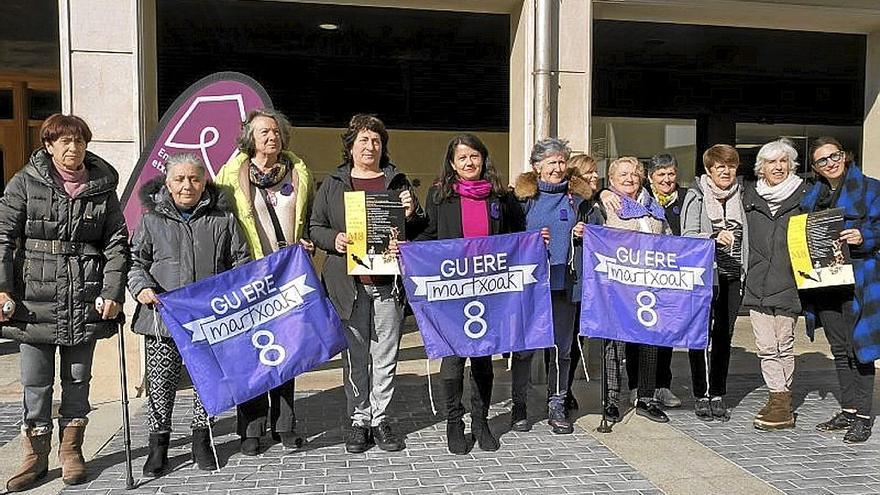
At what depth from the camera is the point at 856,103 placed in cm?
1315

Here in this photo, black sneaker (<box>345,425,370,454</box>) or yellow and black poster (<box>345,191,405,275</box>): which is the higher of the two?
yellow and black poster (<box>345,191,405,275</box>)

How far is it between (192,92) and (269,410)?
2559mm

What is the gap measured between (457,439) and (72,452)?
2417 mm

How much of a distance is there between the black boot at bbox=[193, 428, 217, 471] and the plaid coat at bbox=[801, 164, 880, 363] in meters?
4.46

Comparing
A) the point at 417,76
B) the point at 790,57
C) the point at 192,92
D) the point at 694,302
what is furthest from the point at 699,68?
the point at 192,92

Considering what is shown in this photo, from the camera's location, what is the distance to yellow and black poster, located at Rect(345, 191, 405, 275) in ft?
16.9

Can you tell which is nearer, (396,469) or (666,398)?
(396,469)

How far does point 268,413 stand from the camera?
5.56 meters

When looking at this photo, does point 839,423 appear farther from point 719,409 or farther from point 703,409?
point 703,409

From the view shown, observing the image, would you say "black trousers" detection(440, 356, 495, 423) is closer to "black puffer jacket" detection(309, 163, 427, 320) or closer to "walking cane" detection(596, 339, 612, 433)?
"black puffer jacket" detection(309, 163, 427, 320)

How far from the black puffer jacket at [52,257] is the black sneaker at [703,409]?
4348mm

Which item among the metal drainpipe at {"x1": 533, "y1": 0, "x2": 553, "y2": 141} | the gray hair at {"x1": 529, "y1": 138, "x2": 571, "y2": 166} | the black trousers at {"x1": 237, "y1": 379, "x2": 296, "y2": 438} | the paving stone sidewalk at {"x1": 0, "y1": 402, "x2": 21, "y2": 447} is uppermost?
the metal drainpipe at {"x1": 533, "y1": 0, "x2": 553, "y2": 141}

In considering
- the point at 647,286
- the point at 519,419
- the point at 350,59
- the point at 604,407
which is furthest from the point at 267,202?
the point at 350,59

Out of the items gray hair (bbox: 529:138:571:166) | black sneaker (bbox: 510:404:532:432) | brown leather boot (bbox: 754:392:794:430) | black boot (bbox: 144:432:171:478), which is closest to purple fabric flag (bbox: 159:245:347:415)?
black boot (bbox: 144:432:171:478)
